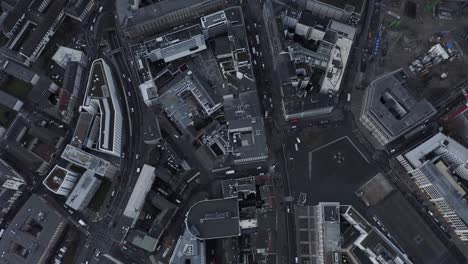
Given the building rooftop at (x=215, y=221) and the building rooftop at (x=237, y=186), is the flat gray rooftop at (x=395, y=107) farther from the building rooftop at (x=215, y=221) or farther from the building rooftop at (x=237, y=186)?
the building rooftop at (x=215, y=221)

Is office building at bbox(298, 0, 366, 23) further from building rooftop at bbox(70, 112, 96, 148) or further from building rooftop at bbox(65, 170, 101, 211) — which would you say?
building rooftop at bbox(65, 170, 101, 211)

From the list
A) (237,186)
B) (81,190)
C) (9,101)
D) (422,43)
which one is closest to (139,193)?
(81,190)

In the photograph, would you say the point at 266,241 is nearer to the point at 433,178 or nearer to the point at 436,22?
the point at 433,178

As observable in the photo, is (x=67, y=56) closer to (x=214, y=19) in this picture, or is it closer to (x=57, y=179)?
(x=57, y=179)

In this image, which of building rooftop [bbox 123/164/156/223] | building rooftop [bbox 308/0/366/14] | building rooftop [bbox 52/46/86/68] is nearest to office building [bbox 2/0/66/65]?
building rooftop [bbox 52/46/86/68]

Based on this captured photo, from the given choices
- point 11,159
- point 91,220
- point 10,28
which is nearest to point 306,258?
point 91,220
